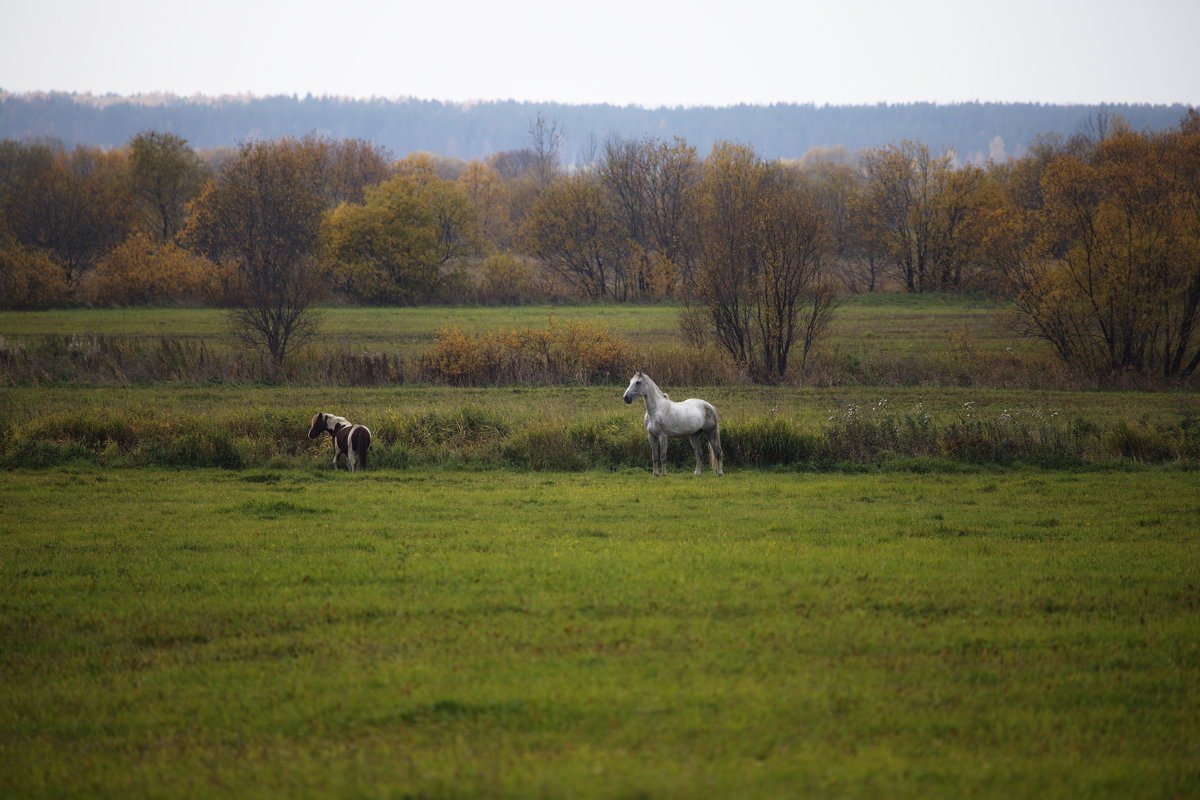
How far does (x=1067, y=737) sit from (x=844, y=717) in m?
1.50

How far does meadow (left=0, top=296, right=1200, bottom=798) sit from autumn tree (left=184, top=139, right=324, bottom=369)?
12.5 meters

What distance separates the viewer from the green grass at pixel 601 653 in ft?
19.0

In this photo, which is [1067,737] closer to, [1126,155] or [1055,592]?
[1055,592]

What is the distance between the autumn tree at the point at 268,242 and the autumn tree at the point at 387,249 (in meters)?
2.17

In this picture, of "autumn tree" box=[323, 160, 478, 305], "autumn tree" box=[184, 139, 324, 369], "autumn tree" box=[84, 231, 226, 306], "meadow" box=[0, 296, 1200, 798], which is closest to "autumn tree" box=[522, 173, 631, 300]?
"autumn tree" box=[323, 160, 478, 305]

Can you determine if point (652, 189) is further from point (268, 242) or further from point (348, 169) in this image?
point (348, 169)

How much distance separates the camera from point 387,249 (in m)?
60.6

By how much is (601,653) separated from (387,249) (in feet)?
185

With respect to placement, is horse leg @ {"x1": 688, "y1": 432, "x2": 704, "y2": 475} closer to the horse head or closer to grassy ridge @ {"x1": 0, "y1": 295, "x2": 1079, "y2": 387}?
the horse head

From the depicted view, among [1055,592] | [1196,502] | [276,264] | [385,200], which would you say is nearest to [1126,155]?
[1196,502]

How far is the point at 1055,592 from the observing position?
951 centimetres

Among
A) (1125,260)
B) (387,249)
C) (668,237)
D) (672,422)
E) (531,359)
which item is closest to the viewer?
(672,422)

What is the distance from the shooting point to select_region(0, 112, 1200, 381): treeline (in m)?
30.8

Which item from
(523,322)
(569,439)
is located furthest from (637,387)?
(523,322)
